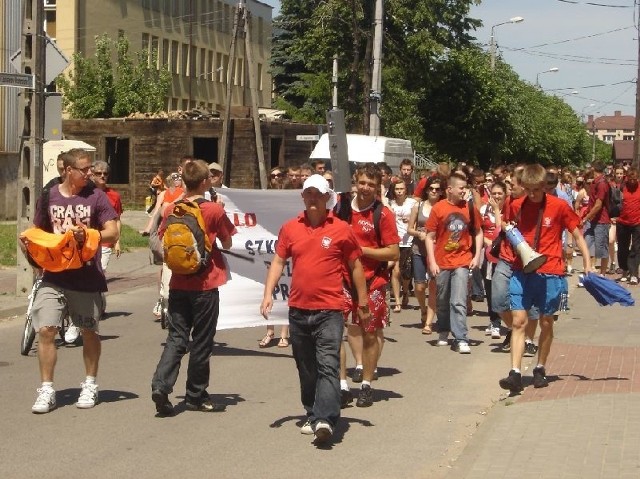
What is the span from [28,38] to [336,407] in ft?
33.1

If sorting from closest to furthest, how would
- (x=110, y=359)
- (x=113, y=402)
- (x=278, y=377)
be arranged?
(x=113, y=402) < (x=278, y=377) < (x=110, y=359)

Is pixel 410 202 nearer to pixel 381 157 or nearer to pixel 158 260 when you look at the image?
pixel 158 260

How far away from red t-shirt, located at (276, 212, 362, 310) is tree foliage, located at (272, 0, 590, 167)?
3006 cm

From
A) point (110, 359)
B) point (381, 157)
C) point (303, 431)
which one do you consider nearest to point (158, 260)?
point (110, 359)

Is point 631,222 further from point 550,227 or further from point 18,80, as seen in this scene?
point 550,227

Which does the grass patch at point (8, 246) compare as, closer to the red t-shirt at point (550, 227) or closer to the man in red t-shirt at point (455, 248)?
the man in red t-shirt at point (455, 248)

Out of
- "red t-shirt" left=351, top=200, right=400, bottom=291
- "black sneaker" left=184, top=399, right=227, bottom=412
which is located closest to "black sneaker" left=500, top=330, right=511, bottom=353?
"red t-shirt" left=351, top=200, right=400, bottom=291

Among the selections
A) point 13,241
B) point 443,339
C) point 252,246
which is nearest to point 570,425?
point 443,339

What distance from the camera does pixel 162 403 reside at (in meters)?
8.63

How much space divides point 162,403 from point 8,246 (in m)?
15.8

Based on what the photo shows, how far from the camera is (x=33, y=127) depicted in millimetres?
16344

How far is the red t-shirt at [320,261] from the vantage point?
7898mm

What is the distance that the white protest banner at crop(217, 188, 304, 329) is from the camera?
12.3 m

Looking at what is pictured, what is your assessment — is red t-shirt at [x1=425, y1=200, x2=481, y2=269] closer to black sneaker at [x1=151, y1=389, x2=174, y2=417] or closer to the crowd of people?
the crowd of people
